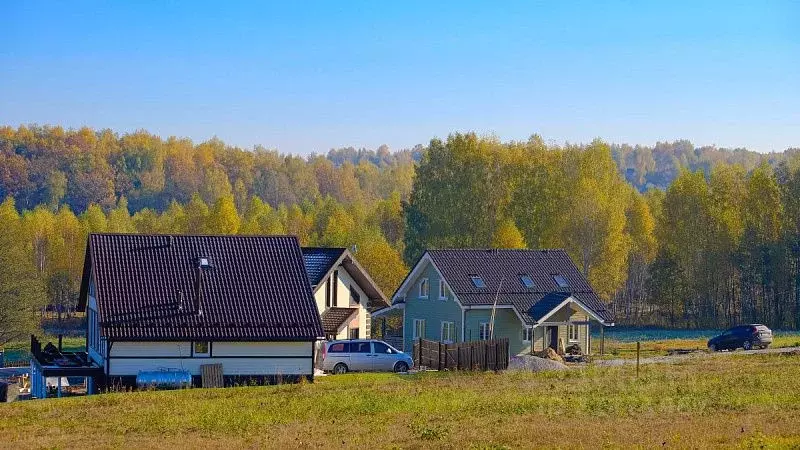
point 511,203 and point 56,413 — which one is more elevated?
point 511,203

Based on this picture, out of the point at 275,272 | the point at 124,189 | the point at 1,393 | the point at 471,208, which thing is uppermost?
the point at 124,189

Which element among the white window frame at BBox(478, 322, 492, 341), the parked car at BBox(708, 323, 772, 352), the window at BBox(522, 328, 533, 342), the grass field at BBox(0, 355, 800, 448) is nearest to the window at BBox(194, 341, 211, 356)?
the grass field at BBox(0, 355, 800, 448)

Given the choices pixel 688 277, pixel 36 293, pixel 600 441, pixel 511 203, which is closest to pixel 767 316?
pixel 688 277

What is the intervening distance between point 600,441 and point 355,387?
14156mm

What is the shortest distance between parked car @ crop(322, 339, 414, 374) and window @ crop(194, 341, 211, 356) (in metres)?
5.30

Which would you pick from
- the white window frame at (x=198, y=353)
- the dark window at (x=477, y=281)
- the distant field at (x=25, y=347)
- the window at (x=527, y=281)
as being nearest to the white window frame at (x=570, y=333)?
the window at (x=527, y=281)

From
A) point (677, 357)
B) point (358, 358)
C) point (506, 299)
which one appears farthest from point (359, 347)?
point (677, 357)

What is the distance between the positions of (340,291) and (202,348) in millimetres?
10564

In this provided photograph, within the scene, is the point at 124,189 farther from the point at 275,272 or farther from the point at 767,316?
the point at 275,272

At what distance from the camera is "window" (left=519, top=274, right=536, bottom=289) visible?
55400 mm

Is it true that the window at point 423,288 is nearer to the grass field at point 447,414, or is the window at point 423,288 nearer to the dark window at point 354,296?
the dark window at point 354,296

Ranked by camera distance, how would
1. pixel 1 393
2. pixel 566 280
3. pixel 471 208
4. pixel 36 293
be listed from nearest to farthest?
1. pixel 1 393
2. pixel 566 280
3. pixel 36 293
4. pixel 471 208

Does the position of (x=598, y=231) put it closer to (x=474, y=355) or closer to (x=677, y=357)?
(x=677, y=357)

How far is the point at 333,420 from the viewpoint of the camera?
88.4ft
